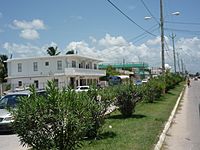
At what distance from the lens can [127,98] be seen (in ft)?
54.4

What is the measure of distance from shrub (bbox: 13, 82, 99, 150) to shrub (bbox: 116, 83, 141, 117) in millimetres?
9562

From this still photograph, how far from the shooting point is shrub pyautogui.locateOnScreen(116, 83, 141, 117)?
1652 centimetres

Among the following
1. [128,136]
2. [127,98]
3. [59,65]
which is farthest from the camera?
[59,65]

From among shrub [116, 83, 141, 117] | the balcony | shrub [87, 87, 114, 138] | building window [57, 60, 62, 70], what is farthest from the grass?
building window [57, 60, 62, 70]

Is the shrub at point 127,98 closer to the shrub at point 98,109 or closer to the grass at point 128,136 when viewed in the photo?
the grass at point 128,136

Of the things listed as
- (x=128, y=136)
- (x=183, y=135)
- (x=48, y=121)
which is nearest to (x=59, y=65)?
(x=183, y=135)

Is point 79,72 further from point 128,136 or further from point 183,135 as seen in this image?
point 128,136

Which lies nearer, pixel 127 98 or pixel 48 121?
pixel 48 121

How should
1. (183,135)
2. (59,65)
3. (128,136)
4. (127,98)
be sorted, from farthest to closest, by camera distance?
(59,65), (127,98), (183,135), (128,136)

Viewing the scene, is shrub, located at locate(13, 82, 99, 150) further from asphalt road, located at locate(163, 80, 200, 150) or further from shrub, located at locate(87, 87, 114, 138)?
asphalt road, located at locate(163, 80, 200, 150)

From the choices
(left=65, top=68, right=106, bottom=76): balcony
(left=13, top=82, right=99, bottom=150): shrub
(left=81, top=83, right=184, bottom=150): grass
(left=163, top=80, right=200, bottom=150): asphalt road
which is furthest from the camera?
(left=65, top=68, right=106, bottom=76): balcony

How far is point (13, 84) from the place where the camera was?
195ft

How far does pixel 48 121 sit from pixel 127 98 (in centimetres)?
1016

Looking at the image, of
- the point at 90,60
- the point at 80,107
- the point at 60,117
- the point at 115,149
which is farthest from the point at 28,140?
the point at 90,60
